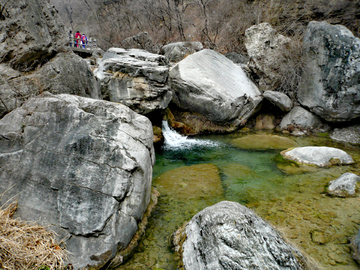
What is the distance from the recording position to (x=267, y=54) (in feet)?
39.9

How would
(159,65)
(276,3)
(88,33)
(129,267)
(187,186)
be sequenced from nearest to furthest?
(129,267) → (187,186) → (159,65) → (276,3) → (88,33)

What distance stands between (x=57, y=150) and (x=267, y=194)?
14.8ft

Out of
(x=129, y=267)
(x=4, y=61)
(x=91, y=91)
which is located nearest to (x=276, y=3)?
(x=91, y=91)

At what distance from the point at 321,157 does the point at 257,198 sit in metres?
3.17

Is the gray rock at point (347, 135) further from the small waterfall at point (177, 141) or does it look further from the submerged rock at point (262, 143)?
the small waterfall at point (177, 141)

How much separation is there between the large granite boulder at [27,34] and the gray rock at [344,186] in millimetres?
7313

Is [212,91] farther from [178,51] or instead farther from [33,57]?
[33,57]

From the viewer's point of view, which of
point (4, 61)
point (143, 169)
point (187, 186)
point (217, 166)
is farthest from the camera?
point (217, 166)

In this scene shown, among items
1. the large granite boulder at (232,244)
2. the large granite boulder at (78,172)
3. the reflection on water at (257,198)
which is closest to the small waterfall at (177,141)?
the reflection on water at (257,198)

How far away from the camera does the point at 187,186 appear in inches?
221

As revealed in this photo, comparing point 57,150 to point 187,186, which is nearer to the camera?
point 57,150

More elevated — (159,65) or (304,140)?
(159,65)

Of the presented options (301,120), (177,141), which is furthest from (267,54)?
(177,141)

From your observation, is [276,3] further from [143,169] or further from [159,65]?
[143,169]
